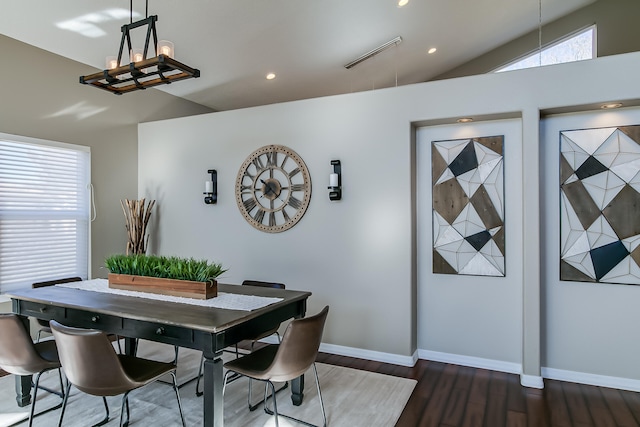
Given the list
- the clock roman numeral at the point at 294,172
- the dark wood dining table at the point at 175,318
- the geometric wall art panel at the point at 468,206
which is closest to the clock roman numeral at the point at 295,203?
the clock roman numeral at the point at 294,172

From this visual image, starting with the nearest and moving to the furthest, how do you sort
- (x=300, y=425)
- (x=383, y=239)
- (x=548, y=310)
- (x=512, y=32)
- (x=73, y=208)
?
(x=300, y=425), (x=548, y=310), (x=383, y=239), (x=73, y=208), (x=512, y=32)

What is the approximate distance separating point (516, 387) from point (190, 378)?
105 inches

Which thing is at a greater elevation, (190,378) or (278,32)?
(278,32)

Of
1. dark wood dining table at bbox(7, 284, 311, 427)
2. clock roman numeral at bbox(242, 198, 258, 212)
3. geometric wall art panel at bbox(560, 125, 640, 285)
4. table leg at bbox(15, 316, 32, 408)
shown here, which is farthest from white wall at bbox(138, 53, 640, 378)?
table leg at bbox(15, 316, 32, 408)

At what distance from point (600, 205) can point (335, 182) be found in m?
2.26

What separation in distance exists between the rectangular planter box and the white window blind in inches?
62.5

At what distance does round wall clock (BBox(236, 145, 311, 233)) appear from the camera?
413cm

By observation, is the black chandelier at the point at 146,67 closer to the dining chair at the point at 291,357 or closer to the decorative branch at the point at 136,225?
the dining chair at the point at 291,357

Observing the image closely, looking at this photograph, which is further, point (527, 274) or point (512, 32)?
point (512, 32)

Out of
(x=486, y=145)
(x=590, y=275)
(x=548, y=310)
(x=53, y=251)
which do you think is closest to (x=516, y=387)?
(x=548, y=310)

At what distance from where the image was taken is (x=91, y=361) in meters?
2.04

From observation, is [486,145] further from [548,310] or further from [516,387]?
[516,387]

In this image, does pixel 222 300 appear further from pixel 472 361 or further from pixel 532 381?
pixel 532 381

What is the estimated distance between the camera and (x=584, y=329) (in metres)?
3.31
